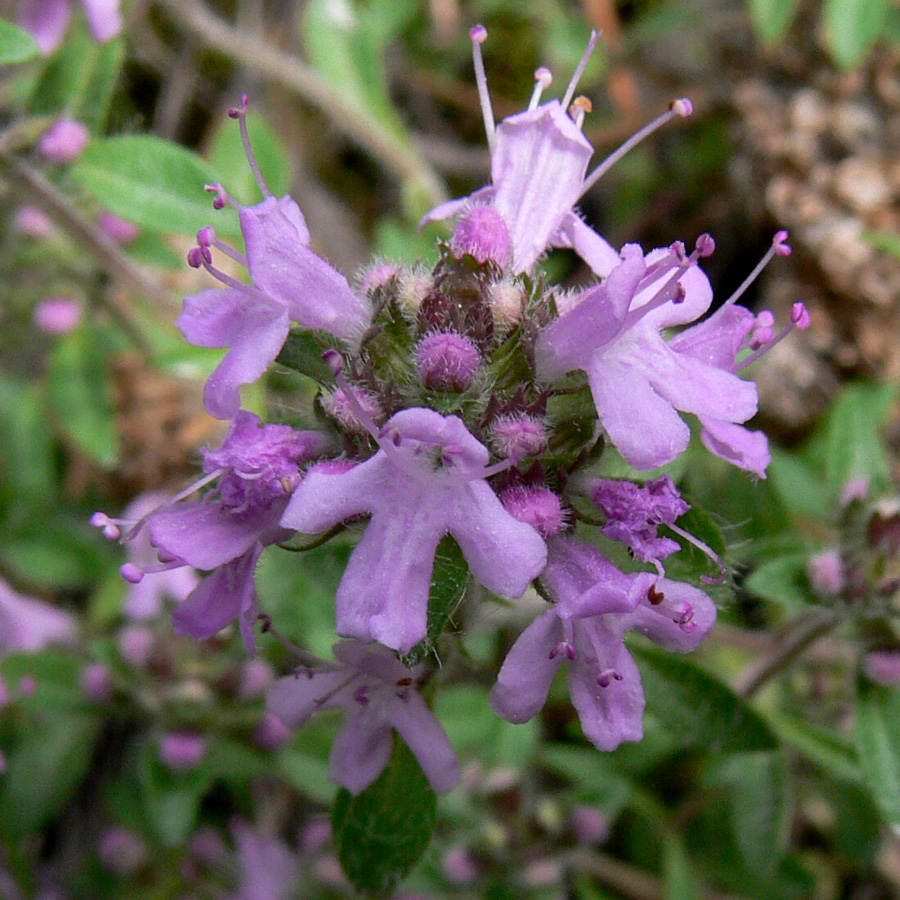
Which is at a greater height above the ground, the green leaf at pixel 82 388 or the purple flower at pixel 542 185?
the purple flower at pixel 542 185

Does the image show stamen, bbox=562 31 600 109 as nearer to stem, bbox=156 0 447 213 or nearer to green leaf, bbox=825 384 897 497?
green leaf, bbox=825 384 897 497

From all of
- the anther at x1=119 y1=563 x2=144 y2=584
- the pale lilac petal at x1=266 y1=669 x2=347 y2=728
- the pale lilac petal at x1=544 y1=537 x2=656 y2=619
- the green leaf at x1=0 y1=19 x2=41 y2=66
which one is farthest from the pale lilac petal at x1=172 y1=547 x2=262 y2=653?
the green leaf at x1=0 y1=19 x2=41 y2=66

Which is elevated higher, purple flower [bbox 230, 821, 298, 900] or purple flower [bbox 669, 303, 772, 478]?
purple flower [bbox 669, 303, 772, 478]

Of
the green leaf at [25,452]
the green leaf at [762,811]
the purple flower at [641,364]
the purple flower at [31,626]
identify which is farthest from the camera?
the green leaf at [25,452]

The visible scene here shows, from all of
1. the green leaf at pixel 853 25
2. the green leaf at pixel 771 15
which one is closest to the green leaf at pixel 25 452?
the green leaf at pixel 771 15

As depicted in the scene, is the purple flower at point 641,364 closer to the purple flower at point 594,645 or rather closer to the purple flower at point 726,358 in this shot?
the purple flower at point 726,358
